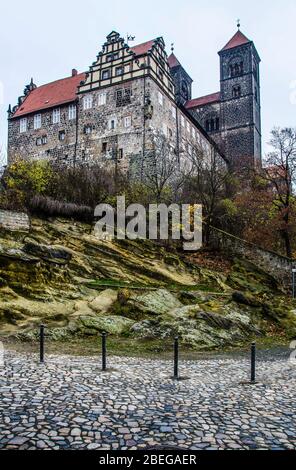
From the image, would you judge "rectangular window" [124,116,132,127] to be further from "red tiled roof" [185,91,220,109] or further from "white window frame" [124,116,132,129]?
"red tiled roof" [185,91,220,109]

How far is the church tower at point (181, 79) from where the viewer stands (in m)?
78.4

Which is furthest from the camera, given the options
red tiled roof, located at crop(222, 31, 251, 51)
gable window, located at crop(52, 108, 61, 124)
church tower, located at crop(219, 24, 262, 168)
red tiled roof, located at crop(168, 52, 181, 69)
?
red tiled roof, located at crop(168, 52, 181, 69)

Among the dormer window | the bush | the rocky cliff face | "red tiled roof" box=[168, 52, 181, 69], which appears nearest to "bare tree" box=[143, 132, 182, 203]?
the dormer window

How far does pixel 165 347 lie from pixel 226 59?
2775 inches

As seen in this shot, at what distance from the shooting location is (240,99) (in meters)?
68.9

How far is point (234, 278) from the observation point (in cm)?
2328

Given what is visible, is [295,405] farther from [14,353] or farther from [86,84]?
[86,84]

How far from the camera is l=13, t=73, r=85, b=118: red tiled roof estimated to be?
48750mm

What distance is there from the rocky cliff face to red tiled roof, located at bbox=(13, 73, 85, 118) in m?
30.6

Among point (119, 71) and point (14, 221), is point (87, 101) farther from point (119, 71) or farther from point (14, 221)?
point (14, 221)

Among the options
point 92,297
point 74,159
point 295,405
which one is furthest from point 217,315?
point 74,159

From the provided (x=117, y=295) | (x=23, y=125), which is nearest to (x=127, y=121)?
(x=23, y=125)

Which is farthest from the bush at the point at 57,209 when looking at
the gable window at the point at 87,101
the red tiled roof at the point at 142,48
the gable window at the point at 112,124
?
the red tiled roof at the point at 142,48

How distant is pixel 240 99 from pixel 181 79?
1626cm
